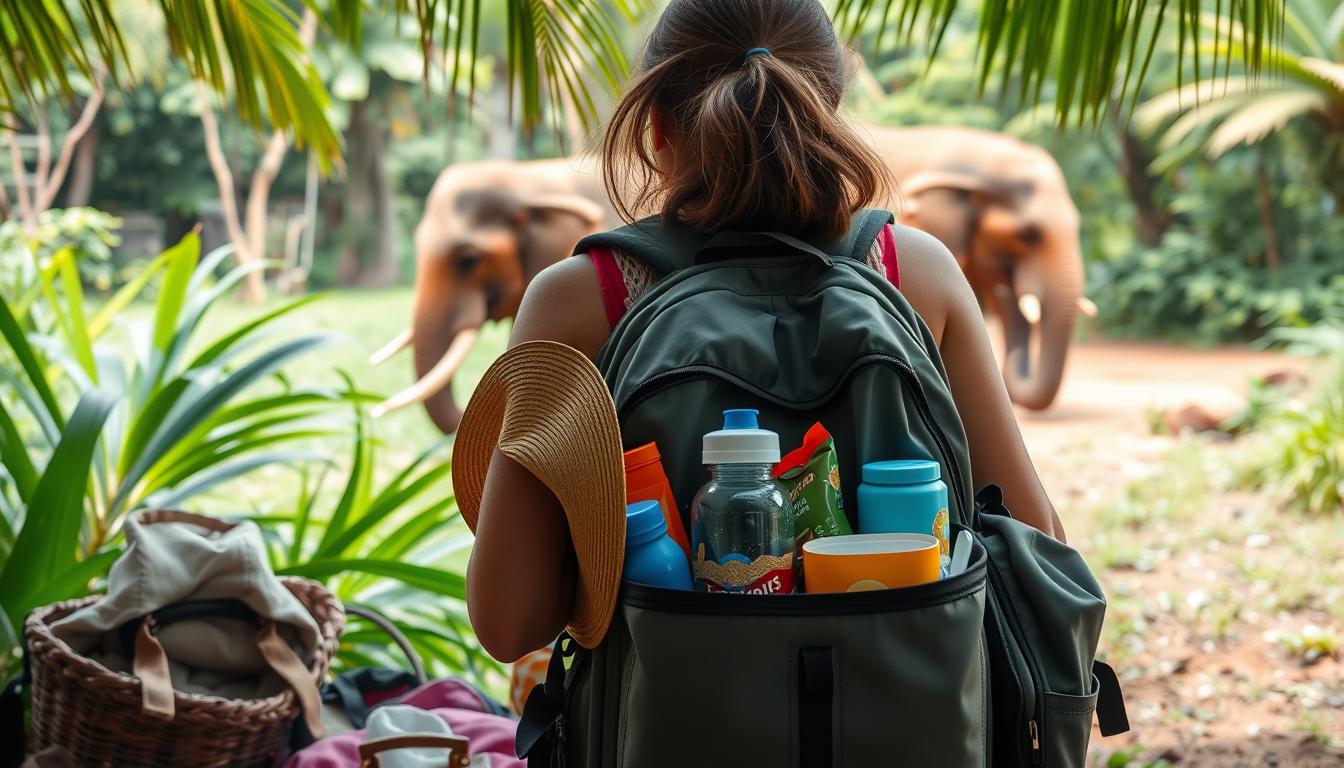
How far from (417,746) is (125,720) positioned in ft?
1.49

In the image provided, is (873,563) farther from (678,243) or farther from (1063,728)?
(678,243)

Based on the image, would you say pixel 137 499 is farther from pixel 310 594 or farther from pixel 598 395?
pixel 598 395

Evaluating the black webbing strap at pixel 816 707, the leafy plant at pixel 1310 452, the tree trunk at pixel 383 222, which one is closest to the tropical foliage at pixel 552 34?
the black webbing strap at pixel 816 707

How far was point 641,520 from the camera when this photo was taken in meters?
1.07

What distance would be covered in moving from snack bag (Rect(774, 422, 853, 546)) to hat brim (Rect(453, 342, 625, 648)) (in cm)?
16

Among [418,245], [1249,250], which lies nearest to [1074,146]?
[1249,250]

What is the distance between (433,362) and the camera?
18.7ft

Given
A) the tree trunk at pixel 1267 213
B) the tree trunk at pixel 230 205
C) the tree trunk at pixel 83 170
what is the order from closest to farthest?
the tree trunk at pixel 1267 213 < the tree trunk at pixel 230 205 < the tree trunk at pixel 83 170

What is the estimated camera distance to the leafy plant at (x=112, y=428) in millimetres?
2295

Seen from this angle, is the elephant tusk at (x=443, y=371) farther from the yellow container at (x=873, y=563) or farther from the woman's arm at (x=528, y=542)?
the yellow container at (x=873, y=563)

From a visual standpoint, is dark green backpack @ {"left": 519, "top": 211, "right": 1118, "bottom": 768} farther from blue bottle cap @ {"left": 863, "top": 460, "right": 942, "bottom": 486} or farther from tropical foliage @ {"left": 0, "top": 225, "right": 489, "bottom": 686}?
tropical foliage @ {"left": 0, "top": 225, "right": 489, "bottom": 686}

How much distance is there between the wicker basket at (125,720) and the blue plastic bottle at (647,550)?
1045 mm

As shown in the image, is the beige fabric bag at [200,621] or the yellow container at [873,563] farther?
the beige fabric bag at [200,621]

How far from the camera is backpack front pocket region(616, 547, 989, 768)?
1009 millimetres
